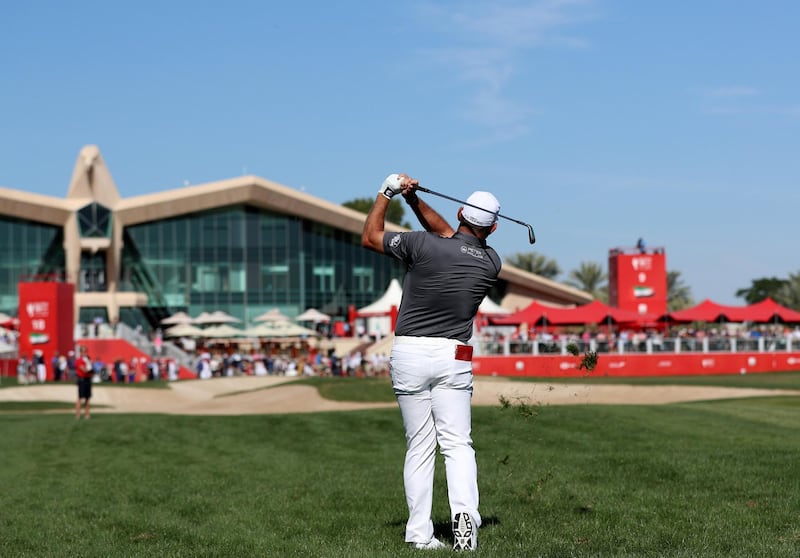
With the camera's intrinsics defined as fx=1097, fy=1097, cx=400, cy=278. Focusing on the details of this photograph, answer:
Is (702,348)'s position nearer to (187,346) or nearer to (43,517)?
(187,346)

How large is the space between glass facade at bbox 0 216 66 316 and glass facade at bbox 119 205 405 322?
4.45 meters

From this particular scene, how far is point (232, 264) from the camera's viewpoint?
7169cm

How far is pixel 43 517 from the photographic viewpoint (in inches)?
374

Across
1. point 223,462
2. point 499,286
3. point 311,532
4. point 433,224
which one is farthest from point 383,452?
point 499,286

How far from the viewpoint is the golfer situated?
684 cm

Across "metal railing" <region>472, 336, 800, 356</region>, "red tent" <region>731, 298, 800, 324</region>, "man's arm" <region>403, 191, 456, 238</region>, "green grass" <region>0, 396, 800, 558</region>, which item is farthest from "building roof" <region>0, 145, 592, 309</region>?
"man's arm" <region>403, 191, 456, 238</region>

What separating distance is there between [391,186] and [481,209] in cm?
59

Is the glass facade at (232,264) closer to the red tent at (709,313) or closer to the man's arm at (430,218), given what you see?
the red tent at (709,313)

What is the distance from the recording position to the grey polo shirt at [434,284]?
22.7 ft

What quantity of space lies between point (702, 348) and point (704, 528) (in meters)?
42.6

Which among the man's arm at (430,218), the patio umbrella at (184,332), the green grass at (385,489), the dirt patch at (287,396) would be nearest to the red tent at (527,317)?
the dirt patch at (287,396)

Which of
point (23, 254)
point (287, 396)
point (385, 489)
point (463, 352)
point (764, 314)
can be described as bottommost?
point (287, 396)

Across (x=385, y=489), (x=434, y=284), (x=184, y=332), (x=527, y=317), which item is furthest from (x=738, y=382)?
(x=434, y=284)

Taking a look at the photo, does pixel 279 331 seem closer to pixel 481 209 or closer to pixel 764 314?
pixel 764 314
